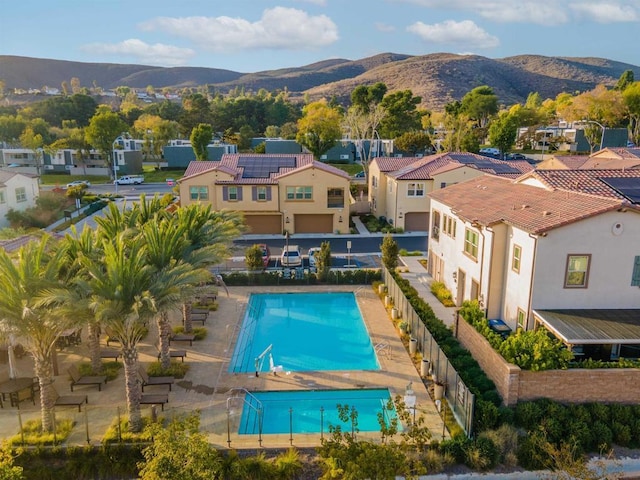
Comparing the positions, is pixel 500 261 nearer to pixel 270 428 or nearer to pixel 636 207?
pixel 636 207

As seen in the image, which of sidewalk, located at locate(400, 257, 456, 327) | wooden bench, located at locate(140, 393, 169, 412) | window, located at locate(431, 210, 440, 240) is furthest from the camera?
window, located at locate(431, 210, 440, 240)

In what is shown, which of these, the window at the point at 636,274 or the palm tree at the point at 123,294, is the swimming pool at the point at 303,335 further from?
the window at the point at 636,274

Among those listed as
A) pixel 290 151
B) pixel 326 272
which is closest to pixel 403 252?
pixel 326 272

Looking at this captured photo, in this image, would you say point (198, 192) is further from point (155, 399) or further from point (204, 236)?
point (155, 399)

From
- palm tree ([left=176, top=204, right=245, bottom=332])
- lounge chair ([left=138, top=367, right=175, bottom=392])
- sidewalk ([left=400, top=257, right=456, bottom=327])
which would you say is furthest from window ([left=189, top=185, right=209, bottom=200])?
lounge chair ([left=138, top=367, right=175, bottom=392])

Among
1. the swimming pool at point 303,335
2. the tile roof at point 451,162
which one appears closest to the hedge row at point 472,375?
the swimming pool at point 303,335

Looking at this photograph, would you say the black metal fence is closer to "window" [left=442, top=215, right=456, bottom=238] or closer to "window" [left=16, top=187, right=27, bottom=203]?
"window" [left=442, top=215, right=456, bottom=238]

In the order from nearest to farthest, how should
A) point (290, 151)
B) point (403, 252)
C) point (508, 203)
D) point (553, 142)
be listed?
1. point (508, 203)
2. point (403, 252)
3. point (290, 151)
4. point (553, 142)
